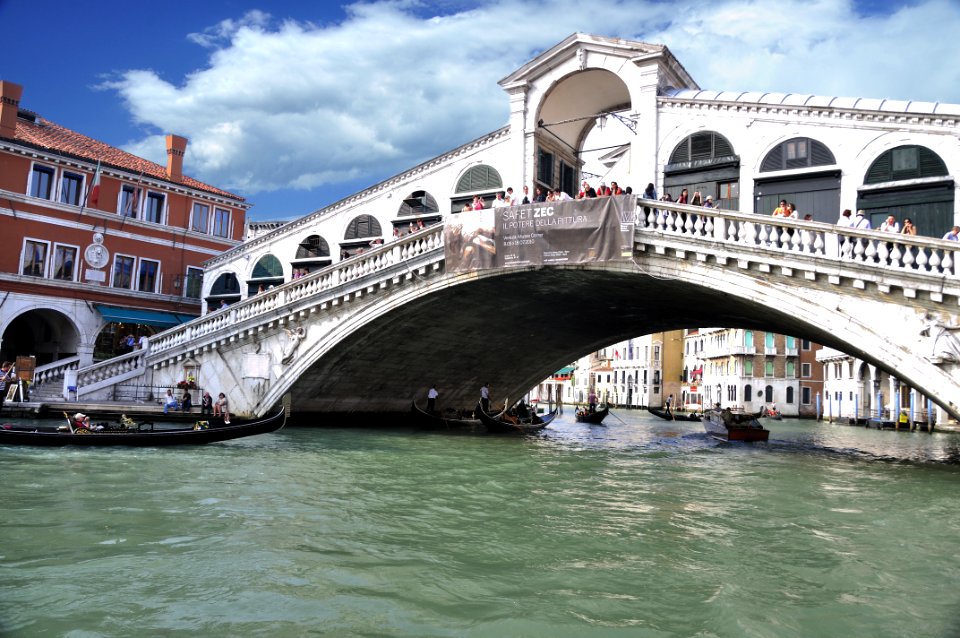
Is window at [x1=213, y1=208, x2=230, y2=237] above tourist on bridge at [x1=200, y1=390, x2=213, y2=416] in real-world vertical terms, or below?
above

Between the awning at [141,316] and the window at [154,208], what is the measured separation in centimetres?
305

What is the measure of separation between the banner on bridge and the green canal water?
4.53 meters

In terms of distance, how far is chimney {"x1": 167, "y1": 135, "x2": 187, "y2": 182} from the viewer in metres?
→ 24.6

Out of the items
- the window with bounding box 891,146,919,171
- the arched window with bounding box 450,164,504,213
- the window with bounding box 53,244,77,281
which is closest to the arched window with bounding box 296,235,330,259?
→ the arched window with bounding box 450,164,504,213

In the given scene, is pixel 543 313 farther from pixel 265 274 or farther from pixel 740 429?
pixel 265 274

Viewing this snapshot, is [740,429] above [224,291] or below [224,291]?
below

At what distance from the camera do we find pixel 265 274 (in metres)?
22.4

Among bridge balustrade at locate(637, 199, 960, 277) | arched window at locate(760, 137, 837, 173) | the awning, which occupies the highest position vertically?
arched window at locate(760, 137, 837, 173)

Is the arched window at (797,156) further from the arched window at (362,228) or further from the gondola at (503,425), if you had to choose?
the arched window at (362,228)

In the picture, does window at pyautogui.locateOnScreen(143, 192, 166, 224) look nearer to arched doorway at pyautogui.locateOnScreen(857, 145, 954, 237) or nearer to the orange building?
the orange building

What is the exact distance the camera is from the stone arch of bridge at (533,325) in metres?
11.4

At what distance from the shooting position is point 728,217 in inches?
494

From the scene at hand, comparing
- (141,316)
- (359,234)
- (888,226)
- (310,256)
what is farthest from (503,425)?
(141,316)

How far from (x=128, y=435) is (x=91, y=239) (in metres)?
12.7
